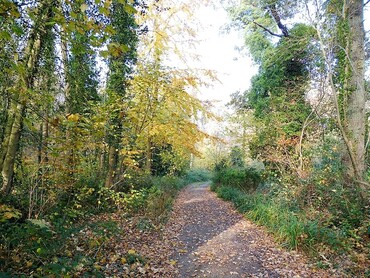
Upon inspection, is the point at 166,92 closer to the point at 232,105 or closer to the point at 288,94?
the point at 288,94

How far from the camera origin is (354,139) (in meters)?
6.93

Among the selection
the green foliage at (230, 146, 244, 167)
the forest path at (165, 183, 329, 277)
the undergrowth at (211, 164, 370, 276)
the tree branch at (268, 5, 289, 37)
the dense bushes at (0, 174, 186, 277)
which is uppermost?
the tree branch at (268, 5, 289, 37)

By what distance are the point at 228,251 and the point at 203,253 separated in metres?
0.57

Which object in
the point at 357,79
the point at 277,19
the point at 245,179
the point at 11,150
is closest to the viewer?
the point at 11,150

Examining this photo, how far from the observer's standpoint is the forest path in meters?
4.57

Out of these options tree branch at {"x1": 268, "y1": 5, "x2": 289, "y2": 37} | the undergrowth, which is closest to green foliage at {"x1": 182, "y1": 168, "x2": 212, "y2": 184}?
tree branch at {"x1": 268, "y1": 5, "x2": 289, "y2": 37}

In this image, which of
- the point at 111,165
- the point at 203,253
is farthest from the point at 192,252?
the point at 111,165

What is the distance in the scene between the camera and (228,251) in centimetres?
550

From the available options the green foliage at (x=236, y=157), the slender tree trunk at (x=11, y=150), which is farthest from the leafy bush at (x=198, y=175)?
the slender tree trunk at (x=11, y=150)

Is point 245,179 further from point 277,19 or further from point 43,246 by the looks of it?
point 43,246

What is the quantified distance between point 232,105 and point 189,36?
7.33m

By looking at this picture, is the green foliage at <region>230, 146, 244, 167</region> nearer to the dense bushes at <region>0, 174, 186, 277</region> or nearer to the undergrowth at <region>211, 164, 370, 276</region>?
the undergrowth at <region>211, 164, 370, 276</region>

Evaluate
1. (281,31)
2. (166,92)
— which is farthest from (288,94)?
(166,92)

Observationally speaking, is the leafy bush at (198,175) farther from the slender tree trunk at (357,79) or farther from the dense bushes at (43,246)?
the dense bushes at (43,246)
